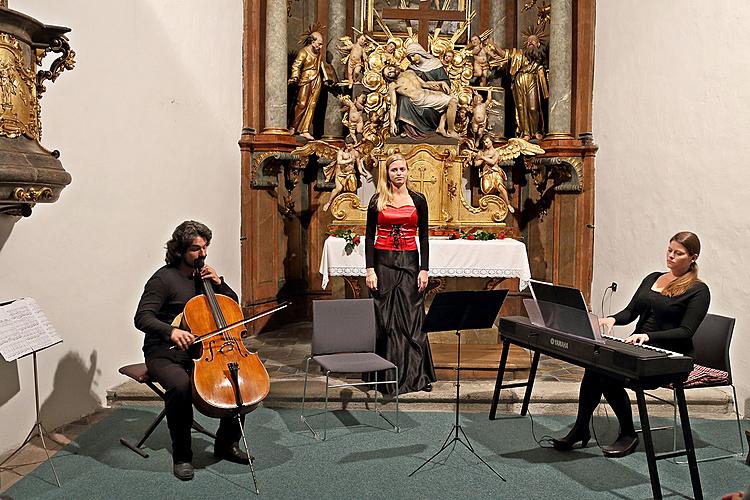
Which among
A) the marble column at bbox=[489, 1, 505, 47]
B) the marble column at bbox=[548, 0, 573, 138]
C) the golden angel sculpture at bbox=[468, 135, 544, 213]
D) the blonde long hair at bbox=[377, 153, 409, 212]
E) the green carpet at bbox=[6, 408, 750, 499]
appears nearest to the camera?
the green carpet at bbox=[6, 408, 750, 499]

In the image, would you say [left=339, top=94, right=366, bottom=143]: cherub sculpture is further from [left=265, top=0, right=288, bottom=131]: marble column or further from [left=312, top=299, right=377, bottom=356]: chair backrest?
[left=312, top=299, right=377, bottom=356]: chair backrest

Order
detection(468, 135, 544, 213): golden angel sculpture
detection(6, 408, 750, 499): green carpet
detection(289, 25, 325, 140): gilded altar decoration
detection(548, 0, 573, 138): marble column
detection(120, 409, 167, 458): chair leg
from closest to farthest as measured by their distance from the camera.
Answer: detection(6, 408, 750, 499): green carpet
detection(120, 409, 167, 458): chair leg
detection(468, 135, 544, 213): golden angel sculpture
detection(548, 0, 573, 138): marble column
detection(289, 25, 325, 140): gilded altar decoration

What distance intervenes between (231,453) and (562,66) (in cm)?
613

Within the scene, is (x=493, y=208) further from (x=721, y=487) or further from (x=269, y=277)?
(x=721, y=487)

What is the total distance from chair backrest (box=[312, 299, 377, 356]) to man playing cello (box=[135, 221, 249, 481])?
969 mm

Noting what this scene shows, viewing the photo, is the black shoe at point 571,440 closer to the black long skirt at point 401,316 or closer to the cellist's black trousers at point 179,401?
the black long skirt at point 401,316

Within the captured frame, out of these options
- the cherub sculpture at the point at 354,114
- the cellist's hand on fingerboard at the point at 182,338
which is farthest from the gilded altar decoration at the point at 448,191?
the cellist's hand on fingerboard at the point at 182,338

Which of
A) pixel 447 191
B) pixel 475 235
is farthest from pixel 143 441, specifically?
pixel 447 191

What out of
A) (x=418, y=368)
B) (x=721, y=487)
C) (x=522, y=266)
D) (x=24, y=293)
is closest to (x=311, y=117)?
(x=522, y=266)

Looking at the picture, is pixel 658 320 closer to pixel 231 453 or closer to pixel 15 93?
pixel 231 453

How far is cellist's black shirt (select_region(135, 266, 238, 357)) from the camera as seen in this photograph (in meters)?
4.49

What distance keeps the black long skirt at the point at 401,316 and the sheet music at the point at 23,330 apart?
2493 millimetres

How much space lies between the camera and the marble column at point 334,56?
9625 millimetres

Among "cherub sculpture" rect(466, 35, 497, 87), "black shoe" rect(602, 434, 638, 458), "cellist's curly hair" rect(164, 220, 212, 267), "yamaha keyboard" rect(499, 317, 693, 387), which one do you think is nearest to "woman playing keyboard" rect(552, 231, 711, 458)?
"black shoe" rect(602, 434, 638, 458)
